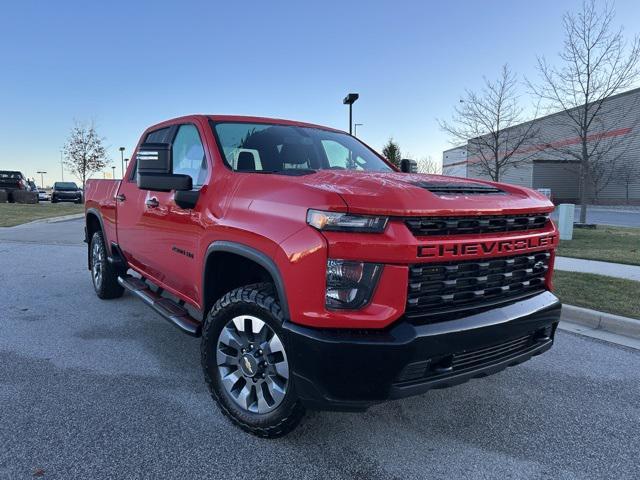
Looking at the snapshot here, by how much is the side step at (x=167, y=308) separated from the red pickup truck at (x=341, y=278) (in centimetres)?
3

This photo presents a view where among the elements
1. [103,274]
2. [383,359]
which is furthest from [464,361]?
[103,274]

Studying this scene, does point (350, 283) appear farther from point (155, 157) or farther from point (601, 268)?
point (601, 268)

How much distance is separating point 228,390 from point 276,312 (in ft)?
2.29

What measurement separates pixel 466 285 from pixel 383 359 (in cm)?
66

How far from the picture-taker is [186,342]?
4352 mm

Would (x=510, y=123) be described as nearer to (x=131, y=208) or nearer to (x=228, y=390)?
(x=131, y=208)

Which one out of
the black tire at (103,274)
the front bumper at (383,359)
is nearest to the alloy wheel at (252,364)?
the front bumper at (383,359)

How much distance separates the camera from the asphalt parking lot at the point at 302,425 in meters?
2.44

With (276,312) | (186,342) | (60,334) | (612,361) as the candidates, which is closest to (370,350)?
(276,312)

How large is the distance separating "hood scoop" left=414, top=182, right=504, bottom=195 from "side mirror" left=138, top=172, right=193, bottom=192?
150 cm

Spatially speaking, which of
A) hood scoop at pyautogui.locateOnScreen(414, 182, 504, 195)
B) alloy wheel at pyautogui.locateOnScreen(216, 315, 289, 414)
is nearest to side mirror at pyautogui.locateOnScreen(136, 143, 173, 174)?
alloy wheel at pyautogui.locateOnScreen(216, 315, 289, 414)

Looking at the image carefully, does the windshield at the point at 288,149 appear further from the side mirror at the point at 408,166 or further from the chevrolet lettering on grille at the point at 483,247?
the chevrolet lettering on grille at the point at 483,247

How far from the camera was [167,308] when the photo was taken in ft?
12.2

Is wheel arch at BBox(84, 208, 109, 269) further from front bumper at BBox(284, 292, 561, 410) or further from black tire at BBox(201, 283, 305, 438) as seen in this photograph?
Result: front bumper at BBox(284, 292, 561, 410)
